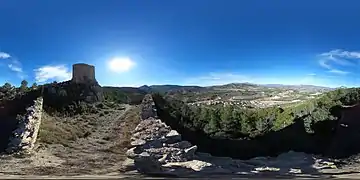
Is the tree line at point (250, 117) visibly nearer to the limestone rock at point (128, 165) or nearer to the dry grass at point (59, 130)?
the dry grass at point (59, 130)

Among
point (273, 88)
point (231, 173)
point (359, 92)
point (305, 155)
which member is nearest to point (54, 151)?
point (231, 173)

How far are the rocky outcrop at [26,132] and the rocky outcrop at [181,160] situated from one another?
5519 mm

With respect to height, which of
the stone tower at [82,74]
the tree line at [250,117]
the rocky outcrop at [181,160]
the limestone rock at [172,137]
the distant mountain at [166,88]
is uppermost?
the stone tower at [82,74]

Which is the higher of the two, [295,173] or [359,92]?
[359,92]

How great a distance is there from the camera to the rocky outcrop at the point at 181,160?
76.0 feet

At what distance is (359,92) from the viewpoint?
3325 cm

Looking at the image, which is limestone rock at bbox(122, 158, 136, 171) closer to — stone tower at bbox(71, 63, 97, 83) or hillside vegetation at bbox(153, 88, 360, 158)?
hillside vegetation at bbox(153, 88, 360, 158)

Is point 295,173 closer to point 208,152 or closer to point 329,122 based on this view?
point 208,152

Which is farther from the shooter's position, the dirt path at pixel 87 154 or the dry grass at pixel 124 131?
the dry grass at pixel 124 131

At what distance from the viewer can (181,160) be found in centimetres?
2467

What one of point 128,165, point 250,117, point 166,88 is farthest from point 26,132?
point 166,88

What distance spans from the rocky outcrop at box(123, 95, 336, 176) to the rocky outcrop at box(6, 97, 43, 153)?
18.1ft

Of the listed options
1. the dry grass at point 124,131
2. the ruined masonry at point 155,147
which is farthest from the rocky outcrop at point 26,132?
the ruined masonry at point 155,147

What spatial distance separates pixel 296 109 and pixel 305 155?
5.52m
